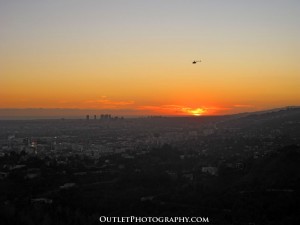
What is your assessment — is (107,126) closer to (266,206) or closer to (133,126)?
(133,126)

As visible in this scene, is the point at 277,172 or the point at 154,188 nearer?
the point at 277,172

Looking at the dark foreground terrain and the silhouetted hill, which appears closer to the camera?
the dark foreground terrain

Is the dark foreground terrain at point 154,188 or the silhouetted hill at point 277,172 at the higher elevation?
the silhouetted hill at point 277,172

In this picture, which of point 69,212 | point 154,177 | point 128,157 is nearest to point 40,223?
point 69,212

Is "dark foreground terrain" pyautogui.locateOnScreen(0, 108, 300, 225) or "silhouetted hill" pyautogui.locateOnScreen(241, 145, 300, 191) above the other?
"silhouetted hill" pyautogui.locateOnScreen(241, 145, 300, 191)

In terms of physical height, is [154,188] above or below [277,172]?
below

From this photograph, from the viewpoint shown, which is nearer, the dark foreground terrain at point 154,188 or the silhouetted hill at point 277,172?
the dark foreground terrain at point 154,188

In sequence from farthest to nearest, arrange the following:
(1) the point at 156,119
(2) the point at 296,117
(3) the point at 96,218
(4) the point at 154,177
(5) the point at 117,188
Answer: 1. (1) the point at 156,119
2. (2) the point at 296,117
3. (4) the point at 154,177
4. (5) the point at 117,188
5. (3) the point at 96,218

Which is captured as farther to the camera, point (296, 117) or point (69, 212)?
point (296, 117)

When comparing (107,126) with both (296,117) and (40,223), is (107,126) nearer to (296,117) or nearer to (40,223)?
(296,117)

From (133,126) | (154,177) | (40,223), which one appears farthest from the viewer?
(133,126)

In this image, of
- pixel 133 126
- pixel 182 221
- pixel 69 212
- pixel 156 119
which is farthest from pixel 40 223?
pixel 156 119
